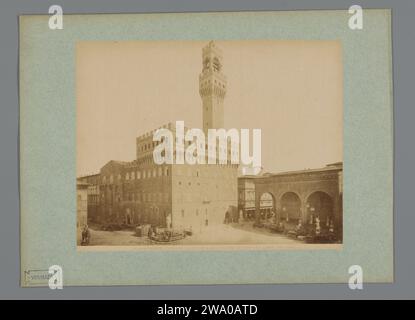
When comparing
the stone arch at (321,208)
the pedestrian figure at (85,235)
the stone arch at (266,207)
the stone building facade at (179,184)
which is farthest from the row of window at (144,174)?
the stone arch at (321,208)

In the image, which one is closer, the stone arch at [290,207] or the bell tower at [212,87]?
the bell tower at [212,87]

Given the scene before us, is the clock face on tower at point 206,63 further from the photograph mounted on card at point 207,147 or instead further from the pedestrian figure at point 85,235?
the pedestrian figure at point 85,235

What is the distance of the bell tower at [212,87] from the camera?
462 centimetres

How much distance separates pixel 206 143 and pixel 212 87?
28.8 inches

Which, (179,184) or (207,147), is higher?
(207,147)

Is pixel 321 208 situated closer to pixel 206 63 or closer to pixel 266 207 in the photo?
pixel 266 207

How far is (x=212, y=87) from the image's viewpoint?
463cm

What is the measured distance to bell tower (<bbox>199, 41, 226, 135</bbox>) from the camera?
15.2ft

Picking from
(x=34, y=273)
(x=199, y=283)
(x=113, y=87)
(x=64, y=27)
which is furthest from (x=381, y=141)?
(x=34, y=273)

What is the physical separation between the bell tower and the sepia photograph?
22 mm

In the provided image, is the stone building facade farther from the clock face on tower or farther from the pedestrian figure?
the pedestrian figure

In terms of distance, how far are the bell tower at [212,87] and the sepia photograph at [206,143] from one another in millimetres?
22

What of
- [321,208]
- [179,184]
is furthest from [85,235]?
[321,208]

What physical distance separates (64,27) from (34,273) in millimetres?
3234
